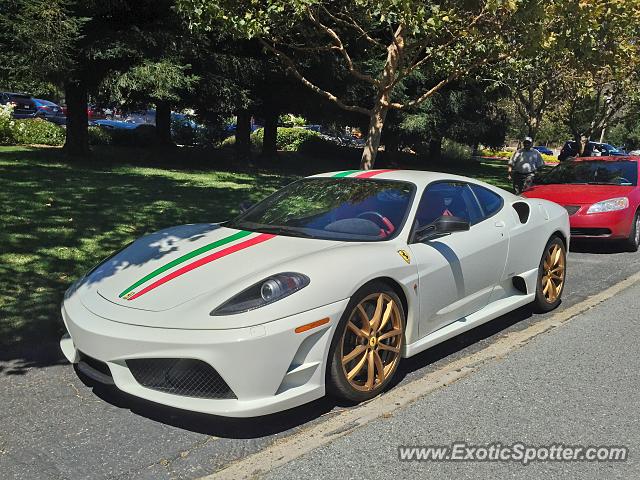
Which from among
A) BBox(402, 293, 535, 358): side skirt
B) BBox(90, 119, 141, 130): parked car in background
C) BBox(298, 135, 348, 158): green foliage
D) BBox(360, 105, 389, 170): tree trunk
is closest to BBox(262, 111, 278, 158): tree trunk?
BBox(298, 135, 348, 158): green foliage

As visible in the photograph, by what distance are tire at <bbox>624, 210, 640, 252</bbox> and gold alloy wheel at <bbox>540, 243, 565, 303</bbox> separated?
379 cm

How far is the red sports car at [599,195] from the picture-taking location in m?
8.62

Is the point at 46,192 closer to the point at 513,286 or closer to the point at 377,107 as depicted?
the point at 377,107

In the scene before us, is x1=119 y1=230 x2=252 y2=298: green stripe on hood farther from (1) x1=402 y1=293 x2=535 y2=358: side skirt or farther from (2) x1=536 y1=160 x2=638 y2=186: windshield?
(2) x1=536 y1=160 x2=638 y2=186: windshield

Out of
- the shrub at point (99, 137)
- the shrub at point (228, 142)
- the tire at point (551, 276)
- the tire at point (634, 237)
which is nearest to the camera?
the tire at point (551, 276)

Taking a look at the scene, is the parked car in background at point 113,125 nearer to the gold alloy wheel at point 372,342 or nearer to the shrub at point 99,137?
the shrub at point 99,137

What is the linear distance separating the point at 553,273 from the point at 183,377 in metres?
3.77

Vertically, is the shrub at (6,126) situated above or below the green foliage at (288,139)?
above

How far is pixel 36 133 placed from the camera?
66.3 ft

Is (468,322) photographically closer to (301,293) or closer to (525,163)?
(301,293)

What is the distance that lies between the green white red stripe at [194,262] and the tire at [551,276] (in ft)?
8.60

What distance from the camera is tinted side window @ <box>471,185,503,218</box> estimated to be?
16.4 feet

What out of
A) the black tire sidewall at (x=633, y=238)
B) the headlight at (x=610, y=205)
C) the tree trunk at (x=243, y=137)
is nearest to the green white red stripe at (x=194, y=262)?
the headlight at (x=610, y=205)

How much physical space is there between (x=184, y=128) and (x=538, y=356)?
87.7ft
